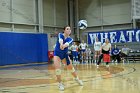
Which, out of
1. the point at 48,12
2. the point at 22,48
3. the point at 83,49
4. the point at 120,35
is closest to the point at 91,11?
the point at 48,12

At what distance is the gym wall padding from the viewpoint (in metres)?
21.1

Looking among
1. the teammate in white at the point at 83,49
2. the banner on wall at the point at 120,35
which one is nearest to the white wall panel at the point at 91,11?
the banner on wall at the point at 120,35

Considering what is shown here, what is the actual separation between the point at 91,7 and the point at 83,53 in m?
7.09

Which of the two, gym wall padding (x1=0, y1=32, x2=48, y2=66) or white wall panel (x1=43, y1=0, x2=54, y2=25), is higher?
white wall panel (x1=43, y1=0, x2=54, y2=25)

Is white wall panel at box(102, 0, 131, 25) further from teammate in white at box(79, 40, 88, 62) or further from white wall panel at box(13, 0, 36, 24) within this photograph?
white wall panel at box(13, 0, 36, 24)

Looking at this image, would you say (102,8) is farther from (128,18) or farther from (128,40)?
(128,40)

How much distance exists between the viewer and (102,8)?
2769cm

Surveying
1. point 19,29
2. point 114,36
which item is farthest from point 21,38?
point 114,36

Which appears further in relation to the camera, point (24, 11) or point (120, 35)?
point (24, 11)

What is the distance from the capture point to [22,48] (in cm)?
2262

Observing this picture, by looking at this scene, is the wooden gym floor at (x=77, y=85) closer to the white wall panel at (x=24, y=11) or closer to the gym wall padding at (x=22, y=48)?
the gym wall padding at (x=22, y=48)

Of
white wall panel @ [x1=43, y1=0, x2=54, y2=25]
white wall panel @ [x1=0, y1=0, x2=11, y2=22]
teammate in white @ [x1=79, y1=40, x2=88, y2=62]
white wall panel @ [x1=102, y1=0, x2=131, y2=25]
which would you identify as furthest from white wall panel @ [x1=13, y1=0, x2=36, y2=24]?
white wall panel @ [x1=102, y1=0, x2=131, y2=25]

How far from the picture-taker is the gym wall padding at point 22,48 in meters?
21.1

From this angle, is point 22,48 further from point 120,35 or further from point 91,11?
point 91,11
